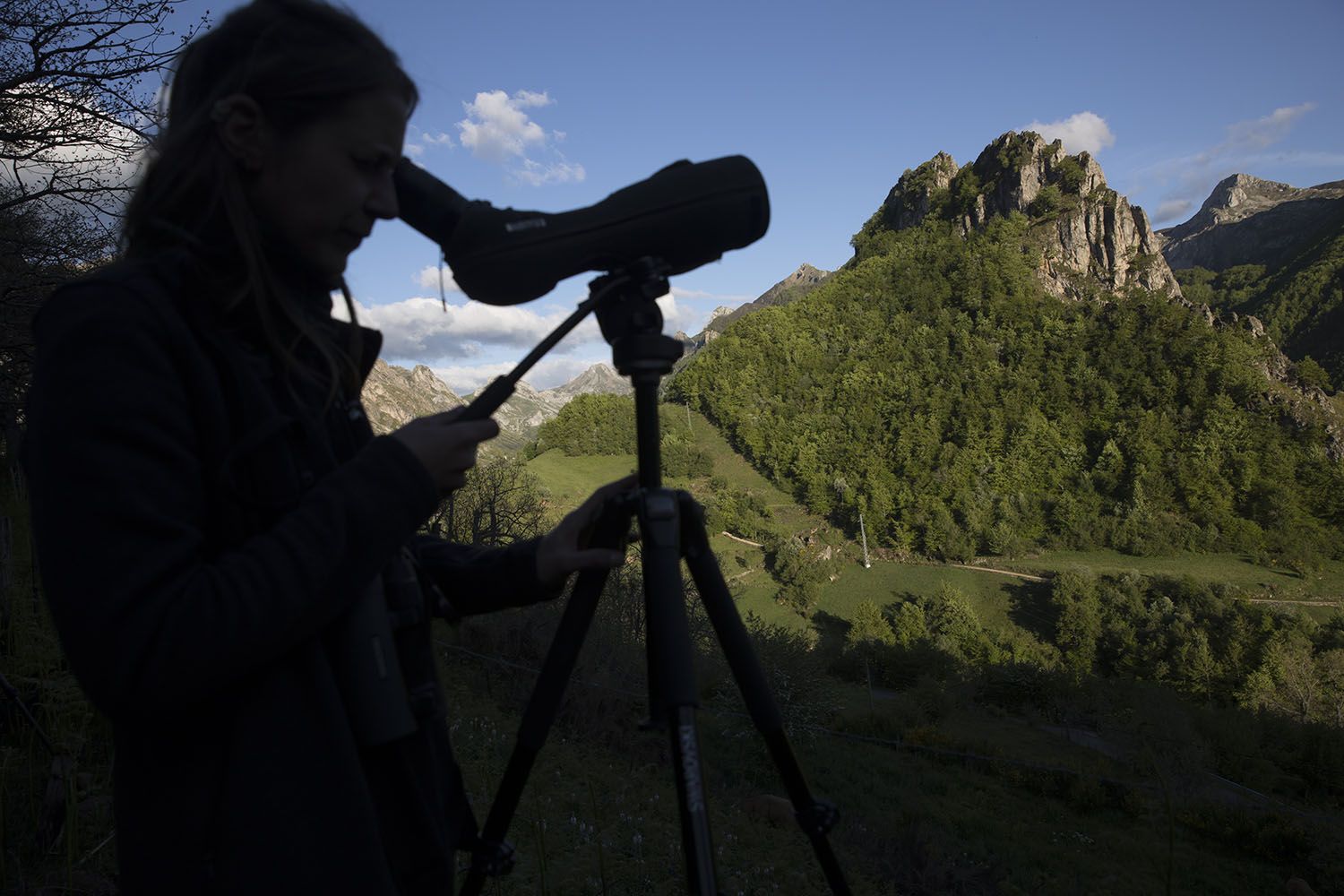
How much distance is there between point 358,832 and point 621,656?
11.0 metres

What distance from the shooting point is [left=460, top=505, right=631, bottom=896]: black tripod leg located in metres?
1.16

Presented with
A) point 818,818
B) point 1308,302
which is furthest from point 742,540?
point 1308,302

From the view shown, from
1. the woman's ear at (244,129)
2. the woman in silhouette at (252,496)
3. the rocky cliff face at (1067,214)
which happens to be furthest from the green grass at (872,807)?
the rocky cliff face at (1067,214)

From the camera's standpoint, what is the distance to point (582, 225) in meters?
1.15

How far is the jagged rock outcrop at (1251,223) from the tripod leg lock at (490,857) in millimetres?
131265

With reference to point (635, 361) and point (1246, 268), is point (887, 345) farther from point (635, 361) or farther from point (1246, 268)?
point (635, 361)

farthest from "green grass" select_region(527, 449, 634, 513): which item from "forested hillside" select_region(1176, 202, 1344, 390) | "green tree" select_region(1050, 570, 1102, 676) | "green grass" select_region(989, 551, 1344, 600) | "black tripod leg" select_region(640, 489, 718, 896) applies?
"forested hillside" select_region(1176, 202, 1344, 390)

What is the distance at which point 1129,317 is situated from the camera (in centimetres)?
6975

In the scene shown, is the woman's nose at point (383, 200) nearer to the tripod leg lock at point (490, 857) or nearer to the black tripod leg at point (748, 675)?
the black tripod leg at point (748, 675)

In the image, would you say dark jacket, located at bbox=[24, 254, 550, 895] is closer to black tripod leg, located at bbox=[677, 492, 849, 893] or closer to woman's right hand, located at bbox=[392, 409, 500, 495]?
woman's right hand, located at bbox=[392, 409, 500, 495]

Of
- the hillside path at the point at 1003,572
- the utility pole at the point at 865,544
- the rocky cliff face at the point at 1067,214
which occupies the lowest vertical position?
the hillside path at the point at 1003,572

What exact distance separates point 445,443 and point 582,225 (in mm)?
437

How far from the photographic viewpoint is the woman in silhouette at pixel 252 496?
688 millimetres

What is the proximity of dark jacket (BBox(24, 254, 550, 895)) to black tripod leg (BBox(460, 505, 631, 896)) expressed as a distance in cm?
30
